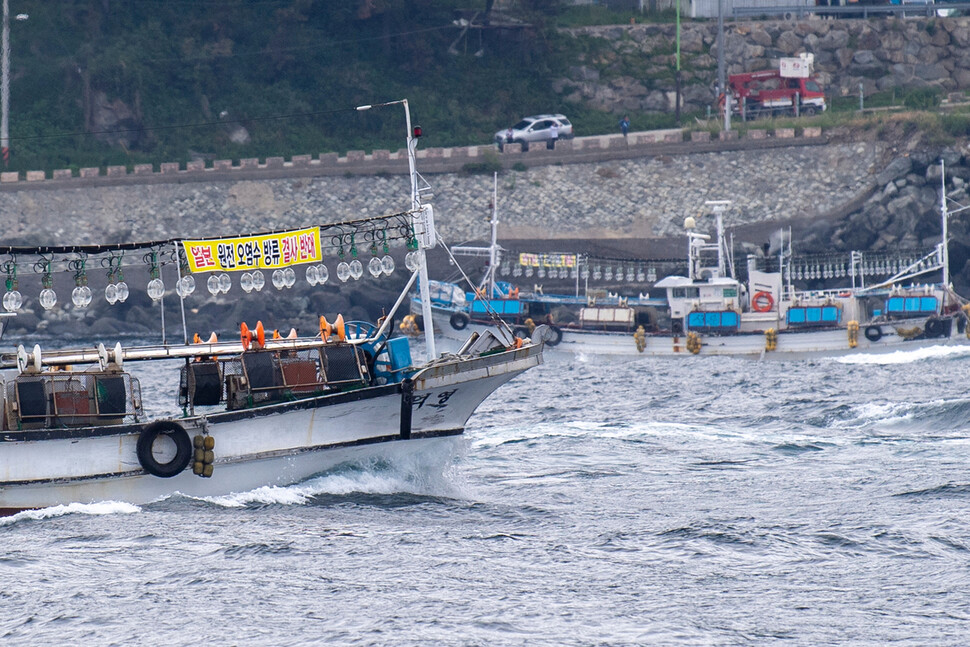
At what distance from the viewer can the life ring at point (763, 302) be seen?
5750 centimetres

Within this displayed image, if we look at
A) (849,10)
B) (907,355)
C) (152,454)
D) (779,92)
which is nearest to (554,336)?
(907,355)

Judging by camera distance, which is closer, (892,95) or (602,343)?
(602,343)

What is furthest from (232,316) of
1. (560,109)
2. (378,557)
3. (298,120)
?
(378,557)

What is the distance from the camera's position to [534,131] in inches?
3312

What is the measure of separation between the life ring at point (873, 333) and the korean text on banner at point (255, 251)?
34.8 m

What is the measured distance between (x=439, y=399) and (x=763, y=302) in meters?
33.9

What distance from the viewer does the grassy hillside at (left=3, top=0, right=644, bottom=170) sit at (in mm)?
85625

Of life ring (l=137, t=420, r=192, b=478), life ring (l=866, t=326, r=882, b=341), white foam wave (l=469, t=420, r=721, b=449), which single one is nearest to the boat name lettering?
life ring (l=137, t=420, r=192, b=478)

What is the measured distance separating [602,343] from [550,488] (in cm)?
3152

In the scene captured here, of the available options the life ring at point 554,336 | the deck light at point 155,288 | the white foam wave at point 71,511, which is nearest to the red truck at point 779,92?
the life ring at point 554,336

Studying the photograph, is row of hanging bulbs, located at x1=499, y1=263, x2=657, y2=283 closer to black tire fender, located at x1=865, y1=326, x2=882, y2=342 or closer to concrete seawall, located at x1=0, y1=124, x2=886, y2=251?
concrete seawall, located at x1=0, y1=124, x2=886, y2=251

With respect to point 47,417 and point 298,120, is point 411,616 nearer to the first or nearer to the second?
A: point 47,417

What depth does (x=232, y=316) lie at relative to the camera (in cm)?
7175

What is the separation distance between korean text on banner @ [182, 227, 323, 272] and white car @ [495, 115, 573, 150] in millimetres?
57193
